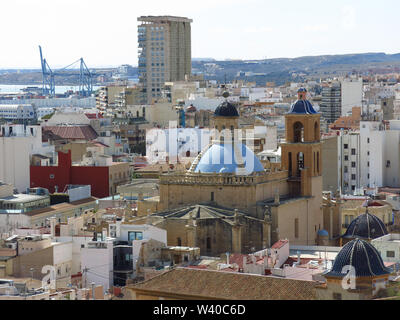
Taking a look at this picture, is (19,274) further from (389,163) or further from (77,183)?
(389,163)

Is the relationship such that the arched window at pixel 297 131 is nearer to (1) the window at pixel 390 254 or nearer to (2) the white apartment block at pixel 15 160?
(1) the window at pixel 390 254

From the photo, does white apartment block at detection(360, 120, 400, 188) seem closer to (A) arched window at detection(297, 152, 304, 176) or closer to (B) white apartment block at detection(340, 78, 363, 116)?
(A) arched window at detection(297, 152, 304, 176)

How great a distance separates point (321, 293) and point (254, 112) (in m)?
72.6

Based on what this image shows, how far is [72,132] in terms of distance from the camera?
8538cm

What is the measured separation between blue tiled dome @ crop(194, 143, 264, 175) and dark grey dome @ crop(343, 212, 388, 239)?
3883 millimetres

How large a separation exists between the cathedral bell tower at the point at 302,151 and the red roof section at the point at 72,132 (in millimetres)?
42121

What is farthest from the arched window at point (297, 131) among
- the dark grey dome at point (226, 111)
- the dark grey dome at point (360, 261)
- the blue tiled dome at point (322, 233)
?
the dark grey dome at point (360, 261)

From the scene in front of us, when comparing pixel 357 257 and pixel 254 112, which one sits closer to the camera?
pixel 357 257

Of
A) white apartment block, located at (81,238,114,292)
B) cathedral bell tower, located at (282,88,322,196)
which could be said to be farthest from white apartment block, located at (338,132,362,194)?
white apartment block, located at (81,238,114,292)

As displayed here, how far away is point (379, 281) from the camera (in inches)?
947

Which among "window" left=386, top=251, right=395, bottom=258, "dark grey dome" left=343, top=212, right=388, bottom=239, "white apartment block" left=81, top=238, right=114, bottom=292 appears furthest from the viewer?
"dark grey dome" left=343, top=212, right=388, bottom=239

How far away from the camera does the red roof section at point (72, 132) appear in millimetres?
83812

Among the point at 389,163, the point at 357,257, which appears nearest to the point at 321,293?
the point at 357,257

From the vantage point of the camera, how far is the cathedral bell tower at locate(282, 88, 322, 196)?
41.4 m
